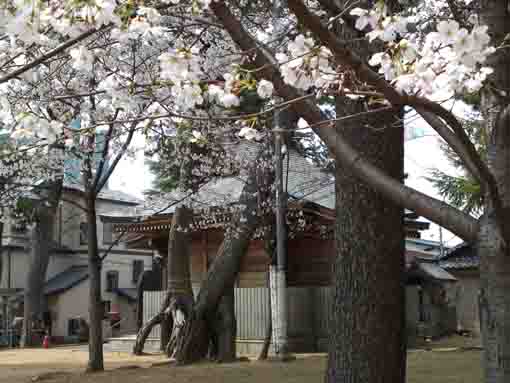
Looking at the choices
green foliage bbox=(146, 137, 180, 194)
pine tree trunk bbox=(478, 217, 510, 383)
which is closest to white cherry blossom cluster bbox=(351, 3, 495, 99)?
pine tree trunk bbox=(478, 217, 510, 383)

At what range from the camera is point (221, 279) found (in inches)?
637

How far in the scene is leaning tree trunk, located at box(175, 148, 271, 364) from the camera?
15.4 meters

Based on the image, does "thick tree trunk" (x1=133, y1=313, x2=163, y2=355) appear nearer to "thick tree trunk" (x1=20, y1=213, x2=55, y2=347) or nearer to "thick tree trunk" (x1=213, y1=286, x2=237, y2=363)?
"thick tree trunk" (x1=213, y1=286, x2=237, y2=363)

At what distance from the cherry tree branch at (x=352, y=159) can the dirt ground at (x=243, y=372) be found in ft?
22.1

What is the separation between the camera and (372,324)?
257 inches

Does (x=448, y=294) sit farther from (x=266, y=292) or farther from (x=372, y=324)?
(x=372, y=324)

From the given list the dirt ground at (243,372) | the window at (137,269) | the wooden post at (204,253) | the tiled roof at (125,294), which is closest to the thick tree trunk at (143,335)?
the dirt ground at (243,372)

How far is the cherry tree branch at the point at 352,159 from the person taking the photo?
488cm

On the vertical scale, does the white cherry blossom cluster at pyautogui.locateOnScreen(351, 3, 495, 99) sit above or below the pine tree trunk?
above

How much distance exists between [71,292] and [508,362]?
33.7 metres

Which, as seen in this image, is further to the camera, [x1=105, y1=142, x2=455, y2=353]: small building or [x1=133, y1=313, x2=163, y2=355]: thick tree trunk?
[x1=105, y1=142, x2=455, y2=353]: small building

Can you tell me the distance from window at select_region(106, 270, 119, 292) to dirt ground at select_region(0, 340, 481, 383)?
23.9 meters

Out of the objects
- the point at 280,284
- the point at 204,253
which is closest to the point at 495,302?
the point at 280,284

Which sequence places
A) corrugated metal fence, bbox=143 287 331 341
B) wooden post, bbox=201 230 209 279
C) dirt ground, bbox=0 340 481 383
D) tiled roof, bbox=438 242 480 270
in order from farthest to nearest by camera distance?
1. tiled roof, bbox=438 242 480 270
2. wooden post, bbox=201 230 209 279
3. corrugated metal fence, bbox=143 287 331 341
4. dirt ground, bbox=0 340 481 383
